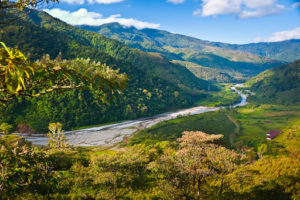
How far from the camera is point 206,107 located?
146375 millimetres

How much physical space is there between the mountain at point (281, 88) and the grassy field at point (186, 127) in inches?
2783

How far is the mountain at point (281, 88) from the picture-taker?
513 ft

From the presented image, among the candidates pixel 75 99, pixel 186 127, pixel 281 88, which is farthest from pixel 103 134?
pixel 281 88

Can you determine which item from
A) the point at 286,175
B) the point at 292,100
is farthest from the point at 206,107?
the point at 286,175

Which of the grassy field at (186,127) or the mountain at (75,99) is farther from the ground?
the mountain at (75,99)

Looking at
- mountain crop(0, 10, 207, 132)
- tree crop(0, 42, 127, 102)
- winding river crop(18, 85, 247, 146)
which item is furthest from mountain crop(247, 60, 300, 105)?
tree crop(0, 42, 127, 102)

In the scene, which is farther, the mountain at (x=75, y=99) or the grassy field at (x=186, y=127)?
the mountain at (x=75, y=99)

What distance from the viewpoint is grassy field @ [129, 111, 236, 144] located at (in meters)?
82.4

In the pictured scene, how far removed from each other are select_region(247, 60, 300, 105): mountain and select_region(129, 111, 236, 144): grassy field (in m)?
70.7

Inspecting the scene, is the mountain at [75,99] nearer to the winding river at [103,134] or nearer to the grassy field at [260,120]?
the winding river at [103,134]

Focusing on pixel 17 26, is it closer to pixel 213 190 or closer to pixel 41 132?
pixel 41 132

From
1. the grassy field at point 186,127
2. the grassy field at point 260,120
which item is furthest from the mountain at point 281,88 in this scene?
the grassy field at point 186,127

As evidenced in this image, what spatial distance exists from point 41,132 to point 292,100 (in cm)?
17130

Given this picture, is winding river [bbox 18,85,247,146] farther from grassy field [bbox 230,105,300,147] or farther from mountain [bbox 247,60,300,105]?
mountain [bbox 247,60,300,105]
